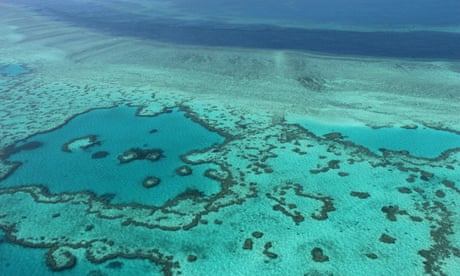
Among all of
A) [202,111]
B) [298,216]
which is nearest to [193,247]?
[298,216]

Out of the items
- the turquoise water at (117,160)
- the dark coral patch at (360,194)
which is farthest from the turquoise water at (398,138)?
the turquoise water at (117,160)

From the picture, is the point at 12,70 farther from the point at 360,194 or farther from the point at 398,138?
the point at 398,138

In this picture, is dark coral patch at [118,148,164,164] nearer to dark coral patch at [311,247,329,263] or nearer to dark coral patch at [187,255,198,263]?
dark coral patch at [187,255,198,263]

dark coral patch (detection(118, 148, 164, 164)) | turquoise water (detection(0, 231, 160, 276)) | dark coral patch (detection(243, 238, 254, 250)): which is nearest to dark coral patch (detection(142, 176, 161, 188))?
dark coral patch (detection(118, 148, 164, 164))

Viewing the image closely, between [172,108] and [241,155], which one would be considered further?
[172,108]

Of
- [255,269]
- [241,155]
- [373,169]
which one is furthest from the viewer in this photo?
[241,155]

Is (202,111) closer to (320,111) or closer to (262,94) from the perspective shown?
(262,94)
